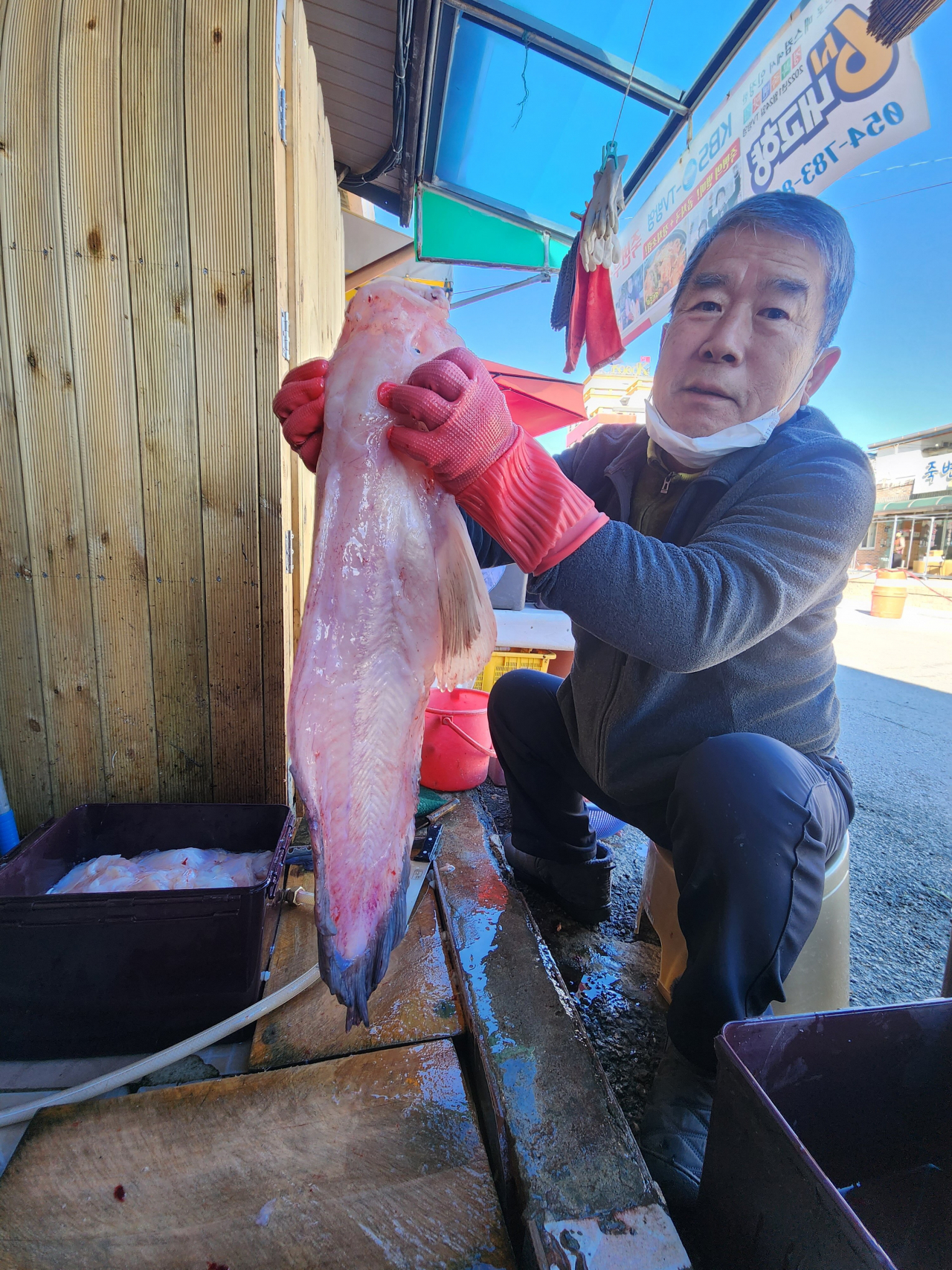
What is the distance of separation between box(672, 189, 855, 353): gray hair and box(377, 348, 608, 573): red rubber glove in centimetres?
127

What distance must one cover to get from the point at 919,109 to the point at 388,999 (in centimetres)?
339

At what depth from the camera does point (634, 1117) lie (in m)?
1.63

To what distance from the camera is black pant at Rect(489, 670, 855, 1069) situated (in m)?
1.39

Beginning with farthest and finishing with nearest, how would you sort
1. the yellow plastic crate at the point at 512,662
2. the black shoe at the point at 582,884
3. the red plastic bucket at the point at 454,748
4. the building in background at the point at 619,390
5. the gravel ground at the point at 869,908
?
the building in background at the point at 619,390, the yellow plastic crate at the point at 512,662, the red plastic bucket at the point at 454,748, the black shoe at the point at 582,884, the gravel ground at the point at 869,908

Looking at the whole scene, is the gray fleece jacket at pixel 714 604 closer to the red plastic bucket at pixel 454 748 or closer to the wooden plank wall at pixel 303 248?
the wooden plank wall at pixel 303 248

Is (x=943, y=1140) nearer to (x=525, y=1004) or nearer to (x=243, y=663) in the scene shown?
(x=525, y=1004)

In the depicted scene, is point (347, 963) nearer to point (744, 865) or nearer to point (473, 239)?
point (744, 865)

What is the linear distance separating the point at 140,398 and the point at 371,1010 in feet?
7.11

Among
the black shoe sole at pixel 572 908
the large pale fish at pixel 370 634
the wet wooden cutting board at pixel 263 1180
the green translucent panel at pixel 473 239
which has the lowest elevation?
the black shoe sole at pixel 572 908

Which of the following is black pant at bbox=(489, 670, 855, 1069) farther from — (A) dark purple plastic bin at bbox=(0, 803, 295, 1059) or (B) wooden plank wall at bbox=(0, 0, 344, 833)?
(B) wooden plank wall at bbox=(0, 0, 344, 833)

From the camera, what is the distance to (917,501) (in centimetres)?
2280

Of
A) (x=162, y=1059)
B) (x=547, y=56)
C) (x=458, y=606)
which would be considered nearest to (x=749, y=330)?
(x=458, y=606)

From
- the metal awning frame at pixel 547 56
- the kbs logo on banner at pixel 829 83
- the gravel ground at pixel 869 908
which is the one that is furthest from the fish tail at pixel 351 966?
the metal awning frame at pixel 547 56

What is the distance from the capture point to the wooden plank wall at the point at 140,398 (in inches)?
79.3
